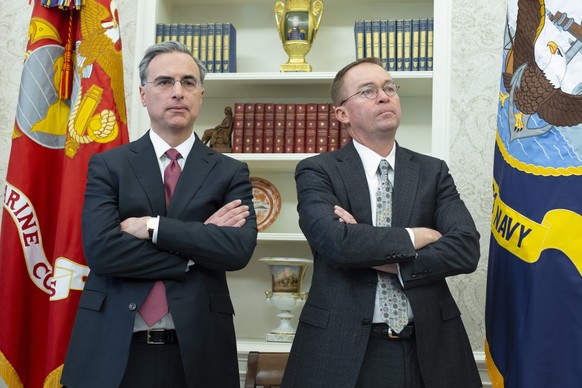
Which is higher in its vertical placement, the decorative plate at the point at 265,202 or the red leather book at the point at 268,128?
the red leather book at the point at 268,128

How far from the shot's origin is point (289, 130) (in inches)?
130

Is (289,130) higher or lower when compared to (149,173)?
higher

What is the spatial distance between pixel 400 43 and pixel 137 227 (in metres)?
1.75

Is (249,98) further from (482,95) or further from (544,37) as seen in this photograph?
(544,37)

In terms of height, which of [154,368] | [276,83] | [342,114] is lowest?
[154,368]

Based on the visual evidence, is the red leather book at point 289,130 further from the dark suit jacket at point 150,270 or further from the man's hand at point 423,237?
the man's hand at point 423,237

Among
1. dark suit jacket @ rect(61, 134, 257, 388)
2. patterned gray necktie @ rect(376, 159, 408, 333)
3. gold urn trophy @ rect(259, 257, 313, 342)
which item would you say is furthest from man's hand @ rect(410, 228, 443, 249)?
gold urn trophy @ rect(259, 257, 313, 342)

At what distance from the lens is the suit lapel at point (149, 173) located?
2.13 meters

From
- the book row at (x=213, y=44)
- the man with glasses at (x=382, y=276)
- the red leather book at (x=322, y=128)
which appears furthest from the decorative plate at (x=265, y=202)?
the man with glasses at (x=382, y=276)

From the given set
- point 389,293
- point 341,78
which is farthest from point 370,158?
point 389,293

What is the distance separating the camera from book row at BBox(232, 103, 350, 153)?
3.26m

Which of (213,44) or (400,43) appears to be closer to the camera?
(400,43)

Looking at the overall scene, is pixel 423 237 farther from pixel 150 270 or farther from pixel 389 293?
pixel 150 270

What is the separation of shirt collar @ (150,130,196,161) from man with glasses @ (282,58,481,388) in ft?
1.24
